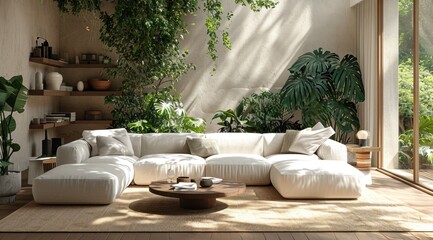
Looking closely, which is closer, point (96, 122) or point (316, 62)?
point (316, 62)

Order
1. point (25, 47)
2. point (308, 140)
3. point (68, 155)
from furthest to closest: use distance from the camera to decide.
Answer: point (25, 47), point (308, 140), point (68, 155)

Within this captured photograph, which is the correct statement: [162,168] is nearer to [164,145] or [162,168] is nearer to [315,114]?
[164,145]

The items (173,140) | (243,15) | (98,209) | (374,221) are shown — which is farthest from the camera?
(243,15)

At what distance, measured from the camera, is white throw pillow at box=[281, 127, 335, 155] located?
782 centimetres

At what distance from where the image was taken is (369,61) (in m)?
9.52

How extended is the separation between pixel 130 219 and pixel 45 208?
3.36 feet

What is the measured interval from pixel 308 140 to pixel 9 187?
367 cm

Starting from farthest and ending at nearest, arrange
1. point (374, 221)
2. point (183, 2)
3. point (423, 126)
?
point (183, 2) → point (423, 126) → point (374, 221)

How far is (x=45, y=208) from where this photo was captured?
19.9 ft

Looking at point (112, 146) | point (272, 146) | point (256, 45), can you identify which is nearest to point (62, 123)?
point (112, 146)

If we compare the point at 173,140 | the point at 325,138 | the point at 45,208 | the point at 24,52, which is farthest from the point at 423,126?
the point at 24,52

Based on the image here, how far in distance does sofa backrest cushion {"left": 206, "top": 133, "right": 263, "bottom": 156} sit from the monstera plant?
1.66m

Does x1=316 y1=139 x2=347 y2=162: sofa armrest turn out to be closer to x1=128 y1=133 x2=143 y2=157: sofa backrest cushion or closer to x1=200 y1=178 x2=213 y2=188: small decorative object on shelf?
x1=200 y1=178 x2=213 y2=188: small decorative object on shelf

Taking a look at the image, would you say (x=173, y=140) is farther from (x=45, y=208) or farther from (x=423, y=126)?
(x=423, y=126)
